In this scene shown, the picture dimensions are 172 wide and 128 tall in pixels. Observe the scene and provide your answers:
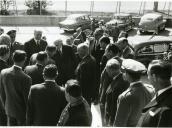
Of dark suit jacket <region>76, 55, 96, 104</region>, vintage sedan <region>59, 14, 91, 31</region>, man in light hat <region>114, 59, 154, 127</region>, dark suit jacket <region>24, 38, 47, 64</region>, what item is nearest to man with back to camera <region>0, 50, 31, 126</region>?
dark suit jacket <region>76, 55, 96, 104</region>

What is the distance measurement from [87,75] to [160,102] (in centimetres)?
336

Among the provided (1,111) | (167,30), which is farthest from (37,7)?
(1,111)

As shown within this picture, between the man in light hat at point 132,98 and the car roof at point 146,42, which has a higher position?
the man in light hat at point 132,98

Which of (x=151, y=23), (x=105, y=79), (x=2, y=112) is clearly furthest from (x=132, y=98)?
(x=151, y=23)

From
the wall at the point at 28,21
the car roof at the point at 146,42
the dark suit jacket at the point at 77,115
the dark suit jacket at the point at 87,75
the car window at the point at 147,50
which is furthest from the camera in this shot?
the wall at the point at 28,21

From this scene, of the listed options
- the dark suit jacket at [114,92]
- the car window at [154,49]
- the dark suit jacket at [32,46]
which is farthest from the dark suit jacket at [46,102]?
the car window at [154,49]

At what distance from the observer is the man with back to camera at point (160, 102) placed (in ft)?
10.5

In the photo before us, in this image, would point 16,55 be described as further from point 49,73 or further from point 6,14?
point 6,14

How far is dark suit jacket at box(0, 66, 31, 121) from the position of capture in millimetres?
5305

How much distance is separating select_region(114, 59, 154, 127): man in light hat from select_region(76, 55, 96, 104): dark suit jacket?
2.10 m

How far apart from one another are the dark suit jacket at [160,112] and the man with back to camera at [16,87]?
2470 millimetres

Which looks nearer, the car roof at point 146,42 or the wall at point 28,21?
the car roof at point 146,42

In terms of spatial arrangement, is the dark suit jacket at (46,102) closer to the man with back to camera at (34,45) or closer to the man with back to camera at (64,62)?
the man with back to camera at (64,62)

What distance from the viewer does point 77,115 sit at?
393 centimetres
